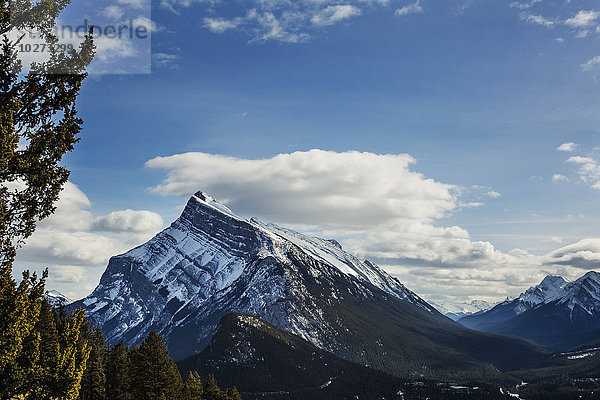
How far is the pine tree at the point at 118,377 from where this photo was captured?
57.6 meters

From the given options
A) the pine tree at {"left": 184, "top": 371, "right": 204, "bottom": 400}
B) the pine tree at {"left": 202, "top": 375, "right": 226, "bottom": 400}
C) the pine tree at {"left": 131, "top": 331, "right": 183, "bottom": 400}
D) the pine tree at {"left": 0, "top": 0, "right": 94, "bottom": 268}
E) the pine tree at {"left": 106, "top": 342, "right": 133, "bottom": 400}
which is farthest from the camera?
the pine tree at {"left": 202, "top": 375, "right": 226, "bottom": 400}

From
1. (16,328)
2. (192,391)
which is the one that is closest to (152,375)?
(192,391)

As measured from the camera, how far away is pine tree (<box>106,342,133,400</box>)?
189 ft

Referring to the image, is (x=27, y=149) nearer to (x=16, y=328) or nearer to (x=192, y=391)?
(x=16, y=328)

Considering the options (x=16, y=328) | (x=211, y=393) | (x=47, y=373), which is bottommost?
(x=211, y=393)

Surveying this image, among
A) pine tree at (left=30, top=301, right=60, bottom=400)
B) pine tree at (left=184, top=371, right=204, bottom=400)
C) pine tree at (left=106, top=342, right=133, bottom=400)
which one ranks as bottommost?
pine tree at (left=184, top=371, right=204, bottom=400)

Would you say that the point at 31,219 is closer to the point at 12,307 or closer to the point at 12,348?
the point at 12,307

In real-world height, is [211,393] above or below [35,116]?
below

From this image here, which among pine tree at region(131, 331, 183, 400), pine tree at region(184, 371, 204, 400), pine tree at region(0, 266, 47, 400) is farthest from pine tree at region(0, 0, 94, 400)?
pine tree at region(184, 371, 204, 400)

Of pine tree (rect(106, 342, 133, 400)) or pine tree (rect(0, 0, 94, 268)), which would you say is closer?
pine tree (rect(0, 0, 94, 268))

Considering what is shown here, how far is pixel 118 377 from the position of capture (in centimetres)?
6159

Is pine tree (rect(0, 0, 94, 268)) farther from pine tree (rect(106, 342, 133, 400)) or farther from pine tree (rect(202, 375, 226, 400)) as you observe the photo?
pine tree (rect(202, 375, 226, 400))

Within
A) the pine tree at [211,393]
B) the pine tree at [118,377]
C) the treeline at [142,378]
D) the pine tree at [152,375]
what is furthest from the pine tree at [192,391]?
the pine tree at [152,375]

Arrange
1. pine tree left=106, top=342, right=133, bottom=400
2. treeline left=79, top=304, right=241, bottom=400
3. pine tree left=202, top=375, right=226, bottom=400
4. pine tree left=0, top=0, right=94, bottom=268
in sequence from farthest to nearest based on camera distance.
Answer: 1. pine tree left=202, top=375, right=226, bottom=400
2. pine tree left=106, top=342, right=133, bottom=400
3. treeline left=79, top=304, right=241, bottom=400
4. pine tree left=0, top=0, right=94, bottom=268
